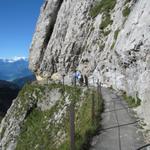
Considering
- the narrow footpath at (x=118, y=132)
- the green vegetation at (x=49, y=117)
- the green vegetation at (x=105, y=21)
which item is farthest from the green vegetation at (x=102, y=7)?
the narrow footpath at (x=118, y=132)

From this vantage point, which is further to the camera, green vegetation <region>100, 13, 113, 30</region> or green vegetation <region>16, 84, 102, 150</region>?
green vegetation <region>100, 13, 113, 30</region>

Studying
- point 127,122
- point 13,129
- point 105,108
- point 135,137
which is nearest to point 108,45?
Result: point 13,129

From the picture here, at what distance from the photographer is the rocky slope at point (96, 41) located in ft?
75.9

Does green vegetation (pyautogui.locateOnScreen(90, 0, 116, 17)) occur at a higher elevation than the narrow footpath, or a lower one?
higher

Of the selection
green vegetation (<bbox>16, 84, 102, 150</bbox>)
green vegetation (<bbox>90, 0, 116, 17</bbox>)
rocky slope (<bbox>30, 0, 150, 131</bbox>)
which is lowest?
green vegetation (<bbox>16, 84, 102, 150</bbox>)

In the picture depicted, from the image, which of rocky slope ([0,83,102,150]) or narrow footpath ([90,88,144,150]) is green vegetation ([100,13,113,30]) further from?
narrow footpath ([90,88,144,150])

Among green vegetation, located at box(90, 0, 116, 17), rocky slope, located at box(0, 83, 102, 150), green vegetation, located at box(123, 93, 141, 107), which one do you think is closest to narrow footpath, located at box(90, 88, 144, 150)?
green vegetation, located at box(123, 93, 141, 107)

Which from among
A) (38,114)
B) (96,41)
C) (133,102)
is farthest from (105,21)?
(133,102)

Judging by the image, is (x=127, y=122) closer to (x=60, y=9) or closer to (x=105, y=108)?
(x=105, y=108)

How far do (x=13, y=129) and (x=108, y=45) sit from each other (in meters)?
17.6

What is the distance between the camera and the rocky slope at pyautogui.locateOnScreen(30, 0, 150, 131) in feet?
75.9

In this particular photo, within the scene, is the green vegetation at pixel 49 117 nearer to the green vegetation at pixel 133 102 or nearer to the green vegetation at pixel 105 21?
the green vegetation at pixel 133 102

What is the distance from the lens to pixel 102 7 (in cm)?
6041

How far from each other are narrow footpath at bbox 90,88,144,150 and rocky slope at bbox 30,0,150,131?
1.55m
